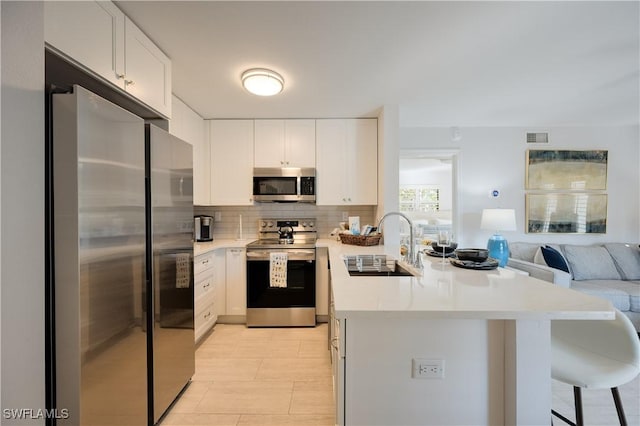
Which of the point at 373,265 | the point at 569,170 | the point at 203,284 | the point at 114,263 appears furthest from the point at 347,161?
the point at 569,170

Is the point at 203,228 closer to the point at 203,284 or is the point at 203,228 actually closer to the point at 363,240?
the point at 203,284

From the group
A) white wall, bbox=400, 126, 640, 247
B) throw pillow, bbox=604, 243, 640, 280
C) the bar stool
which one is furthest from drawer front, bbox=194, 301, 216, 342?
throw pillow, bbox=604, 243, 640, 280

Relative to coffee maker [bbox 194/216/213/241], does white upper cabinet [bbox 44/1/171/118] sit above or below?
above

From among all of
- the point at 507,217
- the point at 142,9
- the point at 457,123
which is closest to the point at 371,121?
the point at 457,123

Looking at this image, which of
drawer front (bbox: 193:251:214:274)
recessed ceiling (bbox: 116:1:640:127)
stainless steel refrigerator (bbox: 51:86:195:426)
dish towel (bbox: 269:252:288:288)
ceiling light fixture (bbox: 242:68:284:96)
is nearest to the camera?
stainless steel refrigerator (bbox: 51:86:195:426)

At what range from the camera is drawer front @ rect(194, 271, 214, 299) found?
8.25ft

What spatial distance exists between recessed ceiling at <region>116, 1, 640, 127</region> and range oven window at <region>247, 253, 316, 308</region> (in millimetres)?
1721

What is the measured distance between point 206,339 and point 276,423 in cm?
142

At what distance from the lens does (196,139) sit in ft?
10.00

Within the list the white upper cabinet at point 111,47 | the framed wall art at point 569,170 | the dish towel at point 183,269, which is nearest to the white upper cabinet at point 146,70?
the white upper cabinet at point 111,47

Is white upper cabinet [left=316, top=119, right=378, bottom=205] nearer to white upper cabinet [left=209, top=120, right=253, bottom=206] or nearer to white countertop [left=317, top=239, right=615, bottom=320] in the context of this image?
white upper cabinet [left=209, top=120, right=253, bottom=206]

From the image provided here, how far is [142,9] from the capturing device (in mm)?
1476

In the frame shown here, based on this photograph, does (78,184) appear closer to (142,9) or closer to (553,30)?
(142,9)

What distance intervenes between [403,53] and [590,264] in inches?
132
